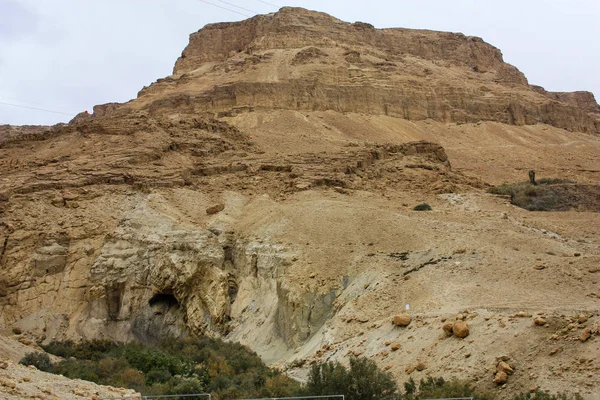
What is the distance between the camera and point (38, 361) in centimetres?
1443

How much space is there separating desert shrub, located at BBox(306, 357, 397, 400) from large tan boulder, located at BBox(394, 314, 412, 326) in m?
2.94

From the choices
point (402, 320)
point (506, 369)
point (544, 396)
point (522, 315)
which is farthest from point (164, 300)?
point (544, 396)

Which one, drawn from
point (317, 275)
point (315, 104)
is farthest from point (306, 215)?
point (315, 104)

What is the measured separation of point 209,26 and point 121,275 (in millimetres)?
53088

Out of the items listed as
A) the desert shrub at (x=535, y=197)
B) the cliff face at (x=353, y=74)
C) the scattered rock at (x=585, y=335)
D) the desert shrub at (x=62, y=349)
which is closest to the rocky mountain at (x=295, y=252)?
the scattered rock at (x=585, y=335)

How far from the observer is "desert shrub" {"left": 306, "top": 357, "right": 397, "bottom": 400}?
34.2 feet

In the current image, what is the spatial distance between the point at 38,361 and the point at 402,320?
8.51m

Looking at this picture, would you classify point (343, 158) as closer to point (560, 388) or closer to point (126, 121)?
point (126, 121)

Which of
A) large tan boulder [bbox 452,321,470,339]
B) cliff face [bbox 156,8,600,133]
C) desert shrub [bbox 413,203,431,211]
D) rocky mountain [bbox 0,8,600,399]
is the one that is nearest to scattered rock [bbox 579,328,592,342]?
rocky mountain [bbox 0,8,600,399]

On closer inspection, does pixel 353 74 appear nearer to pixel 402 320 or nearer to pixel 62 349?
pixel 62 349

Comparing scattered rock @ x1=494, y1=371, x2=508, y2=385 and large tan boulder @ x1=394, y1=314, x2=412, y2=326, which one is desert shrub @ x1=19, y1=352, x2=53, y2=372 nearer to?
large tan boulder @ x1=394, y1=314, x2=412, y2=326

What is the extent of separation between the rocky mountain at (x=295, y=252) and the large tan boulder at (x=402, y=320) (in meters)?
0.04

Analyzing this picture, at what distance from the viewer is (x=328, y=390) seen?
10.6 m

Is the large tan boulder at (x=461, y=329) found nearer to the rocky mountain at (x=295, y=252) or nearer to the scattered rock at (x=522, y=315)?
the rocky mountain at (x=295, y=252)
